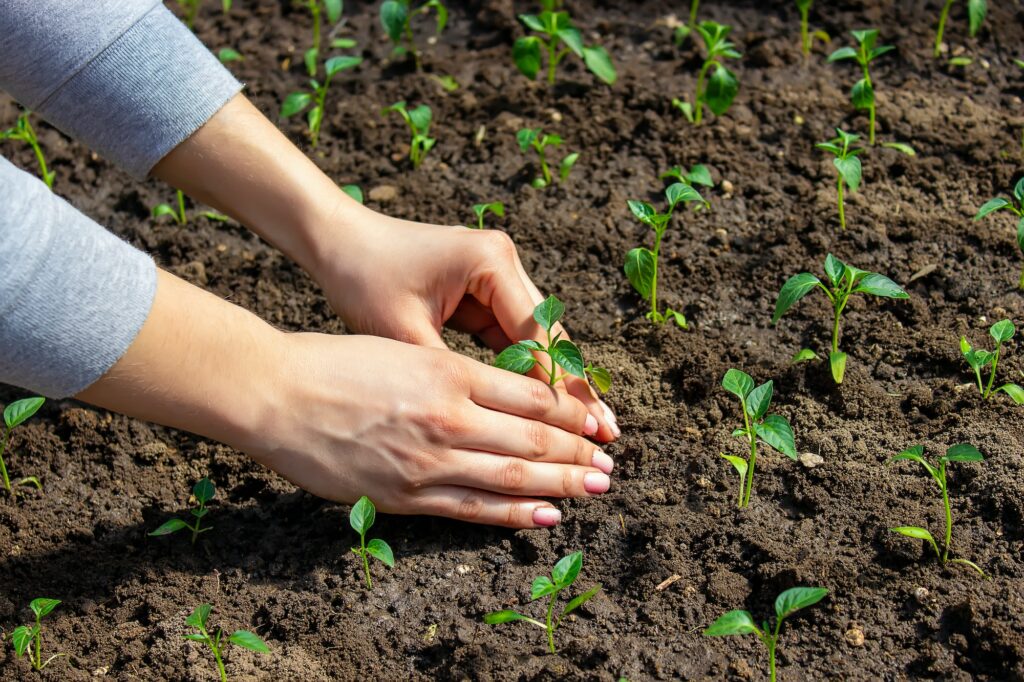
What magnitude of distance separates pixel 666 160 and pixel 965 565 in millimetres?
1521

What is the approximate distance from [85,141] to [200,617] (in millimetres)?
1075

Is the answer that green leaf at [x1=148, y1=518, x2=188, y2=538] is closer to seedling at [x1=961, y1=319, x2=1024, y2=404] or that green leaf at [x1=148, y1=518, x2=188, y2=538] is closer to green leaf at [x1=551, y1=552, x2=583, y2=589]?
green leaf at [x1=551, y1=552, x2=583, y2=589]

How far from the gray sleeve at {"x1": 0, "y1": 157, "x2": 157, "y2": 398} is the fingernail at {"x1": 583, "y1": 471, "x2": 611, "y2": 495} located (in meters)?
0.98

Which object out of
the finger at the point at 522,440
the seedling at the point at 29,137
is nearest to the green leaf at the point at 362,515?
the finger at the point at 522,440

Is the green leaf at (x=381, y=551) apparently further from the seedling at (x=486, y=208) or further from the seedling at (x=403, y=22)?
the seedling at (x=403, y=22)

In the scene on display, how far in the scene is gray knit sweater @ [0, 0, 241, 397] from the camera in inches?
63.4

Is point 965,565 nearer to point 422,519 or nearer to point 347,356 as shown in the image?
point 422,519

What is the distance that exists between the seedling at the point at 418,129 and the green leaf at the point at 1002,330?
1.67 meters

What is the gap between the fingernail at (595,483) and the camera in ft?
7.22

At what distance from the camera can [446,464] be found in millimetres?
2029

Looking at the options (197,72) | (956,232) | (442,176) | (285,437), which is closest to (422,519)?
(285,437)

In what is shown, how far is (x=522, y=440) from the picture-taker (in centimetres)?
210

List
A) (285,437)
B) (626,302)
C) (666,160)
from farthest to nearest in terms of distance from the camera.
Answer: (666,160) → (626,302) → (285,437)

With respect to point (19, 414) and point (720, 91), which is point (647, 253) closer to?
point (720, 91)
